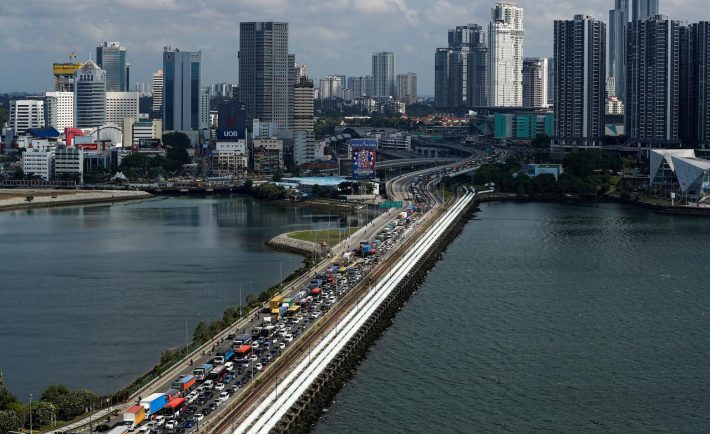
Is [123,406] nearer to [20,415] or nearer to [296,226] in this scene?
[20,415]

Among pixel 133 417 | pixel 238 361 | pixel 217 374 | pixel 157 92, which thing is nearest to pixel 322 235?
pixel 238 361

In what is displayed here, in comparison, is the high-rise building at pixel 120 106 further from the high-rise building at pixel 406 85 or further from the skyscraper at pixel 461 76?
the high-rise building at pixel 406 85

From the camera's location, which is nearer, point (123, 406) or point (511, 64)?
point (123, 406)

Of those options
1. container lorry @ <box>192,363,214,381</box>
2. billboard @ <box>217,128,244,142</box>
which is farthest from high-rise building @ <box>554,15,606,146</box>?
container lorry @ <box>192,363,214,381</box>

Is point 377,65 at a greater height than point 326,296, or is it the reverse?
point 377,65

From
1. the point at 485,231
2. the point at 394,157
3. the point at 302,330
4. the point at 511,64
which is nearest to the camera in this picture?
the point at 302,330

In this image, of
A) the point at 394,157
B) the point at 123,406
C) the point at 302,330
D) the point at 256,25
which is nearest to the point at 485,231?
the point at 302,330
